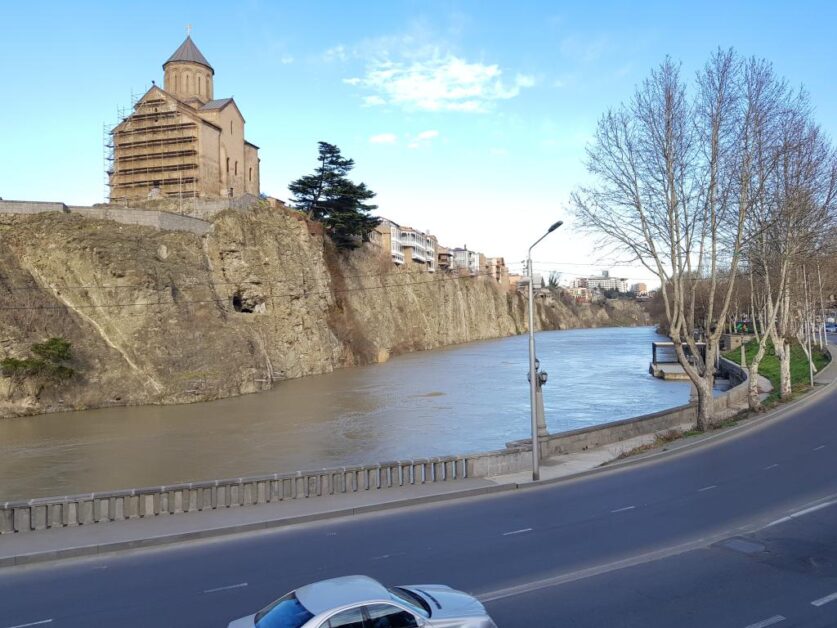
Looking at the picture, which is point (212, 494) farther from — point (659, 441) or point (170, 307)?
point (170, 307)

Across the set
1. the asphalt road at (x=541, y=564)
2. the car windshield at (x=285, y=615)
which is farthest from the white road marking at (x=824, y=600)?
the car windshield at (x=285, y=615)

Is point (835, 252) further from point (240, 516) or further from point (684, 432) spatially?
point (240, 516)

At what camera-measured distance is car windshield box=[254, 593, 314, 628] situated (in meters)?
5.78

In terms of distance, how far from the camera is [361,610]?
5.88m

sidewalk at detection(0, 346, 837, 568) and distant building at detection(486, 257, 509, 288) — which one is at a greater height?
distant building at detection(486, 257, 509, 288)

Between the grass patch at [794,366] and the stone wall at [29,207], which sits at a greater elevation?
the stone wall at [29,207]

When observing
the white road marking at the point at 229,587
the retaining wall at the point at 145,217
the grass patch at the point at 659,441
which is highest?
the retaining wall at the point at 145,217

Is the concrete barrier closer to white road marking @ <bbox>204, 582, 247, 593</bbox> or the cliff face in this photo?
white road marking @ <bbox>204, 582, 247, 593</bbox>

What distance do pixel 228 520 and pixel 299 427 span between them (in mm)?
21412

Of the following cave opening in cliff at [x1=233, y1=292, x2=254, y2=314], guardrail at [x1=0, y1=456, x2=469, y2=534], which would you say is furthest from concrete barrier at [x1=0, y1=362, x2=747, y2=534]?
cave opening in cliff at [x1=233, y1=292, x2=254, y2=314]

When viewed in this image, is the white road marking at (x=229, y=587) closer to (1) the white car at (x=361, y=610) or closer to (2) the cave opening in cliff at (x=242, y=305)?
(1) the white car at (x=361, y=610)

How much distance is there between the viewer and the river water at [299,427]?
24.6m

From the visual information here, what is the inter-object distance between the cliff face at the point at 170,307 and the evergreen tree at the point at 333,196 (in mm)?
4453

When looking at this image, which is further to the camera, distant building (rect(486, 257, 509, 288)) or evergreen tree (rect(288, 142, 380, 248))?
distant building (rect(486, 257, 509, 288))
